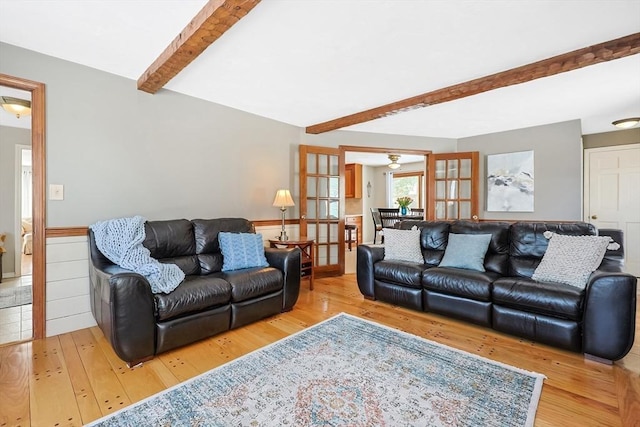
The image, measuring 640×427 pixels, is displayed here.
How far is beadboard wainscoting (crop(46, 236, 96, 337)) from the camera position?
2.58 meters

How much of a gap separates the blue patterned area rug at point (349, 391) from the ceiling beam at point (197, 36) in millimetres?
2211

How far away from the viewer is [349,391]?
1.78 metres

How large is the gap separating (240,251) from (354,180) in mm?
5801

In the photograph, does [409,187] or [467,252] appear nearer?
[467,252]

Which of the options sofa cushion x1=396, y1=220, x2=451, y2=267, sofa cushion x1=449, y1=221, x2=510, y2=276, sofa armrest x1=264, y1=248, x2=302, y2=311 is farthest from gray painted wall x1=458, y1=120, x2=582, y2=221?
sofa armrest x1=264, y1=248, x2=302, y2=311

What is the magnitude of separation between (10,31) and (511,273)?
4621 mm

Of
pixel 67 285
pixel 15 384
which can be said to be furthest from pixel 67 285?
pixel 15 384

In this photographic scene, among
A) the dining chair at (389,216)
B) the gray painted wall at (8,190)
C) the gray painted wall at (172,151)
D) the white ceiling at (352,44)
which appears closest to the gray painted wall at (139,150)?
the gray painted wall at (172,151)

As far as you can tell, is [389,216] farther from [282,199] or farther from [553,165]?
[282,199]

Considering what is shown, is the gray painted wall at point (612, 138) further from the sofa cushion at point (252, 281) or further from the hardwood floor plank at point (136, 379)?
the hardwood floor plank at point (136, 379)

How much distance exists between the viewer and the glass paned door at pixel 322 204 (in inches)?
179

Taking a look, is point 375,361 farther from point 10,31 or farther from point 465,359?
point 10,31

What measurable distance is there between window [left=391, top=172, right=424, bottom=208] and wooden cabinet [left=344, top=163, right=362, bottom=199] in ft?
3.75

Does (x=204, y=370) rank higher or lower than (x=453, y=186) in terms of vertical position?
lower
